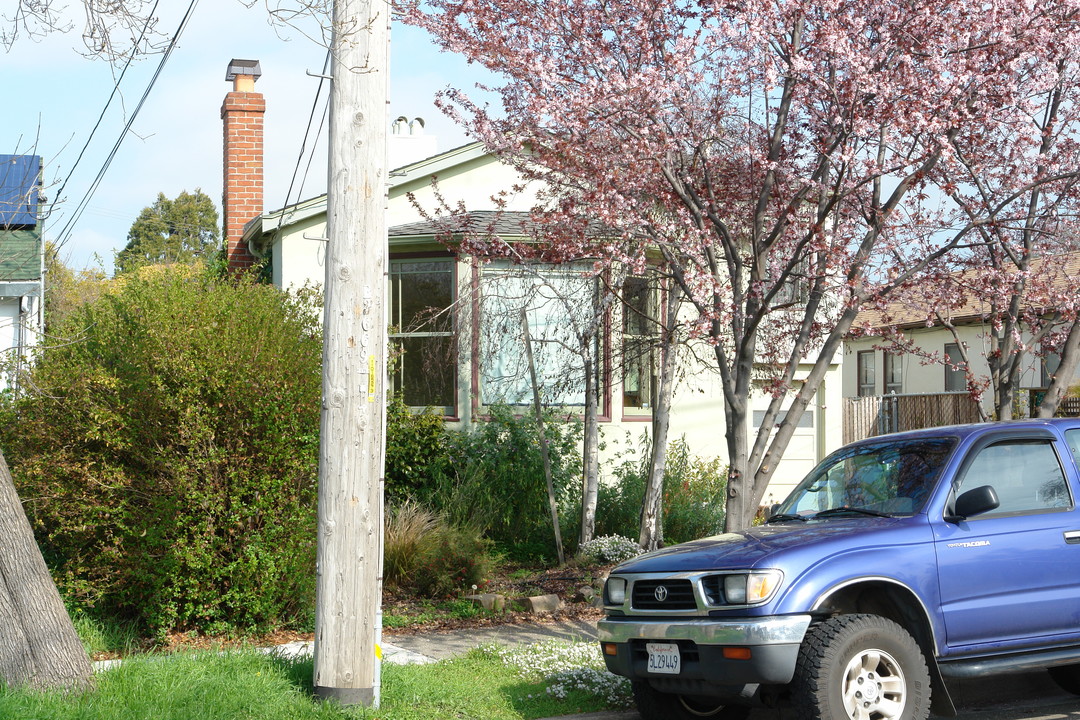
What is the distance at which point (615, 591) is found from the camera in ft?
21.1

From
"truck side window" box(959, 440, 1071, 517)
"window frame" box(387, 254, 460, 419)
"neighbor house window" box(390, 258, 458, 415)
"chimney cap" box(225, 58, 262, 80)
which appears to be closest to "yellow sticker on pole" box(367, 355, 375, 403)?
"truck side window" box(959, 440, 1071, 517)

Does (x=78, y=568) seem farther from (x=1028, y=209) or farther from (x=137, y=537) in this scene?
(x=1028, y=209)

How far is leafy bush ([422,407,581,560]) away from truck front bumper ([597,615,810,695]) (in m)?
6.81

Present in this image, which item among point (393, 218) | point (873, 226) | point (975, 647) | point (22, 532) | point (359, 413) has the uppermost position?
point (393, 218)

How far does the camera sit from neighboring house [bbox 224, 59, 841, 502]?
13.1 meters

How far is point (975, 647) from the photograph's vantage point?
5.91m

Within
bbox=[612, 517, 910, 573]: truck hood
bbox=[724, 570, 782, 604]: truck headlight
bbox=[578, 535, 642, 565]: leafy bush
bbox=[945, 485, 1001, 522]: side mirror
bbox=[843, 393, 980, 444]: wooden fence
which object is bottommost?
bbox=[578, 535, 642, 565]: leafy bush

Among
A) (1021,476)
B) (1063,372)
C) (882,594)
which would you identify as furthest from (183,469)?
(1063,372)

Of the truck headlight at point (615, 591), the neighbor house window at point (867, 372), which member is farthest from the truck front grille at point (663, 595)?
the neighbor house window at point (867, 372)

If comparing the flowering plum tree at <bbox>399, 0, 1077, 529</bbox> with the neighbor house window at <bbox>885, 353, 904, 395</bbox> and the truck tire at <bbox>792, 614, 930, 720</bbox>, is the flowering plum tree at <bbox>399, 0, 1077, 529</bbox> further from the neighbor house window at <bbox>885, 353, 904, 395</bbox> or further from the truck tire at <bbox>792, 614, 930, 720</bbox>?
the neighbor house window at <bbox>885, 353, 904, 395</bbox>

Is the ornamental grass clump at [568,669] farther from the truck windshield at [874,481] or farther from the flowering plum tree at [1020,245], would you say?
the flowering plum tree at [1020,245]

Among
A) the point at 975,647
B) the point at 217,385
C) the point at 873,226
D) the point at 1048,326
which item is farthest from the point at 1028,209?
the point at 217,385

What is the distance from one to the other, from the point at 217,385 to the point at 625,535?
6.56 meters

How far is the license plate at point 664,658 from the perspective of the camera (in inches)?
227
